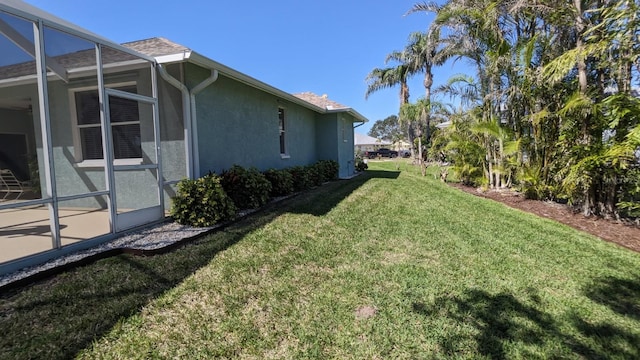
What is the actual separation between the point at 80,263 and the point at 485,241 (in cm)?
582

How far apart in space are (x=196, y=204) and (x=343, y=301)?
12.0 feet

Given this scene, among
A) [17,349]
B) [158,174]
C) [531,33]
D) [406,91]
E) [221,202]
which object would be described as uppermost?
[406,91]

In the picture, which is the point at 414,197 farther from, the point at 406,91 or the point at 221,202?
the point at 406,91

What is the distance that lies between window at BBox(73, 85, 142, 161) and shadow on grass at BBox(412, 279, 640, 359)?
5.40 meters

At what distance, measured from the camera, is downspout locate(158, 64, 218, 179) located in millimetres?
5805

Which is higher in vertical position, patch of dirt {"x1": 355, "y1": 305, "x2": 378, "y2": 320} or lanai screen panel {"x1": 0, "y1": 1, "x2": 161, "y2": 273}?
lanai screen panel {"x1": 0, "y1": 1, "x2": 161, "y2": 273}

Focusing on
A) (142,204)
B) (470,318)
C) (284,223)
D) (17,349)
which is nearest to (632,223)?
(470,318)

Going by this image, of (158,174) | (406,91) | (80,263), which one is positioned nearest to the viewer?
(80,263)

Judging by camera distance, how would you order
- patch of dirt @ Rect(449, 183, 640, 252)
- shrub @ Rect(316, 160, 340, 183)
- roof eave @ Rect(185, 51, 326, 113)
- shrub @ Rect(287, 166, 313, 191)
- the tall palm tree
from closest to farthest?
patch of dirt @ Rect(449, 183, 640, 252), roof eave @ Rect(185, 51, 326, 113), shrub @ Rect(287, 166, 313, 191), shrub @ Rect(316, 160, 340, 183), the tall palm tree

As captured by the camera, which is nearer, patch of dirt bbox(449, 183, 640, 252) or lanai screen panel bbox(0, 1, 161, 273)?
lanai screen panel bbox(0, 1, 161, 273)

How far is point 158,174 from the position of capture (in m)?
5.43

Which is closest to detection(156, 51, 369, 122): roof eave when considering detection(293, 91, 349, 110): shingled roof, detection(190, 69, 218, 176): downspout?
detection(190, 69, 218, 176): downspout

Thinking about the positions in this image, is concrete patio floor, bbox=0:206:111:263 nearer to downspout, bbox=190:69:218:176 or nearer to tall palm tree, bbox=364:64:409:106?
downspout, bbox=190:69:218:176

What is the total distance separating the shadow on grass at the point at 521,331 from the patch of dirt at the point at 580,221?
273 cm
